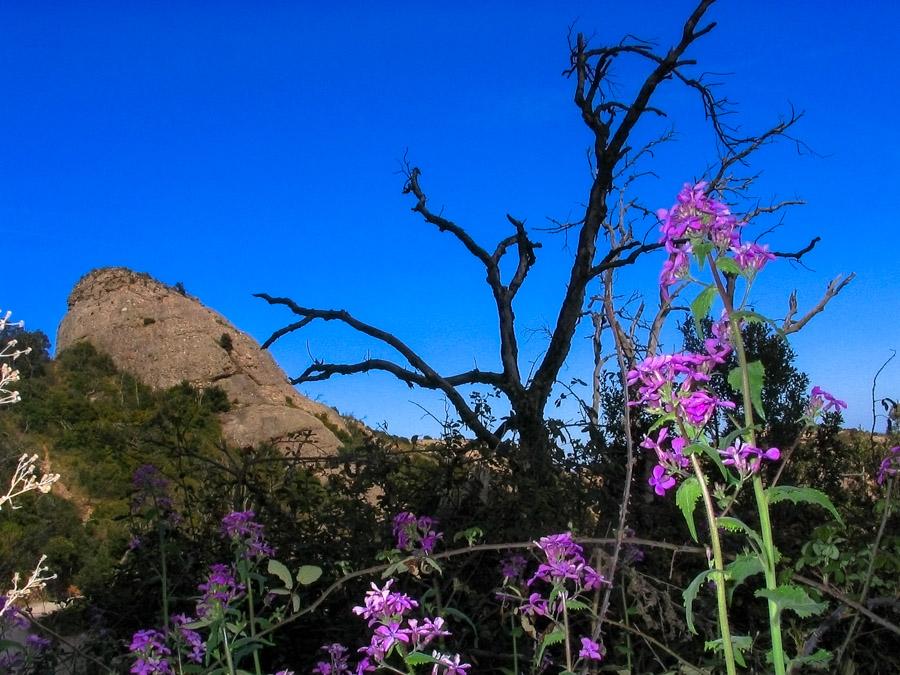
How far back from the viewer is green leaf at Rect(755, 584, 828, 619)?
107 centimetres

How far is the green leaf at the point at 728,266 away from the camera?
1250 millimetres

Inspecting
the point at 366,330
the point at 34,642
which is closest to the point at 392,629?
the point at 34,642

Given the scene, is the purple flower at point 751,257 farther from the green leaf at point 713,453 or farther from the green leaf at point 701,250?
the green leaf at point 713,453

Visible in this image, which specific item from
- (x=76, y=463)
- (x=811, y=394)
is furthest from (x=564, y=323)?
(x=76, y=463)

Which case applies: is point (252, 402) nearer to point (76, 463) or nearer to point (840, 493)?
point (76, 463)

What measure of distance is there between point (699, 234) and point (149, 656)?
1.90 meters

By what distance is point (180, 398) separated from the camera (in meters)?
31.5

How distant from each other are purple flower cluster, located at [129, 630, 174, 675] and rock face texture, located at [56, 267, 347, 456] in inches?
1128

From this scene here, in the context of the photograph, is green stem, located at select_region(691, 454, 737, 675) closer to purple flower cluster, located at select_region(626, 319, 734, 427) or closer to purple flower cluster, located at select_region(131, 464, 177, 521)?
purple flower cluster, located at select_region(626, 319, 734, 427)

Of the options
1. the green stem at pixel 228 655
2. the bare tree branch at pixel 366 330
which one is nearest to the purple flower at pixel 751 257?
the green stem at pixel 228 655

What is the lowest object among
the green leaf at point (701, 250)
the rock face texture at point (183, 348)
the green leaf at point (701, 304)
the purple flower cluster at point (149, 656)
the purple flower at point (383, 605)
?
the purple flower cluster at point (149, 656)

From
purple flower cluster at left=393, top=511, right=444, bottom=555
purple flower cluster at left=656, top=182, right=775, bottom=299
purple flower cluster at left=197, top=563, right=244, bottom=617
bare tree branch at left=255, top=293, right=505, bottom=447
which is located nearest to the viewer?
purple flower cluster at left=656, top=182, right=775, bottom=299

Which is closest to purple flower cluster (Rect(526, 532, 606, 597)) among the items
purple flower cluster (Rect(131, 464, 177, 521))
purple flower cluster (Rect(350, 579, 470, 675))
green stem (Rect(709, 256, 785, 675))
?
purple flower cluster (Rect(350, 579, 470, 675))

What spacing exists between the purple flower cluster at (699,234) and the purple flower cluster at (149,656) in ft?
5.76
